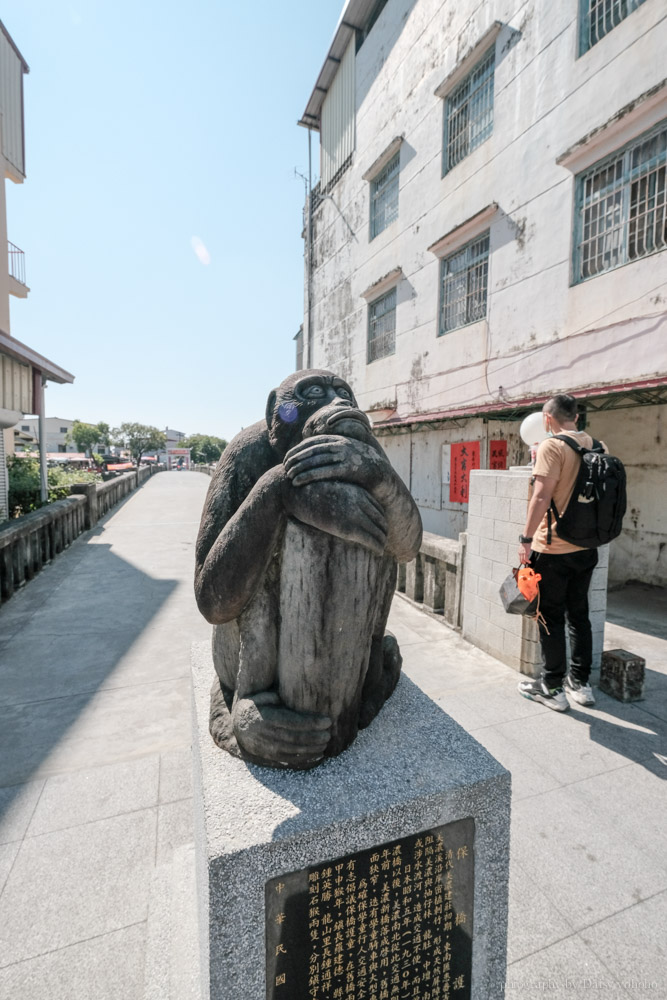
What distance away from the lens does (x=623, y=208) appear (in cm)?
→ 657

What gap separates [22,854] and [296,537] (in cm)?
230

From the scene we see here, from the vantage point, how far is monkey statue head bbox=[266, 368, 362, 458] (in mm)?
1914

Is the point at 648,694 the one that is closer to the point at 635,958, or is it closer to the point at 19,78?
the point at 635,958

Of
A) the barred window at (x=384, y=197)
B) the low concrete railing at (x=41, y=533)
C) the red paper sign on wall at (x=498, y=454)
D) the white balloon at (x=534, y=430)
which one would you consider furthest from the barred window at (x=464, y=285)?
the low concrete railing at (x=41, y=533)

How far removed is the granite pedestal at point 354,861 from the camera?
146 centimetres

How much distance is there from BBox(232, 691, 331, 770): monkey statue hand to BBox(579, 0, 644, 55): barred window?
30.6ft

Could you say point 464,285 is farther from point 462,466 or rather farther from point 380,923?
point 380,923

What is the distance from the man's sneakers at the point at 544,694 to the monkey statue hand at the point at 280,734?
108 inches

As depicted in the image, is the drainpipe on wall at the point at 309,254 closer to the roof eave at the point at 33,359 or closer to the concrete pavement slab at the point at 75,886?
the roof eave at the point at 33,359

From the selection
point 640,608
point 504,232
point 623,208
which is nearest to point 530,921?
point 640,608

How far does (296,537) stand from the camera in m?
1.74

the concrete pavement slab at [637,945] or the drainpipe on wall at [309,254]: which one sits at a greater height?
the drainpipe on wall at [309,254]

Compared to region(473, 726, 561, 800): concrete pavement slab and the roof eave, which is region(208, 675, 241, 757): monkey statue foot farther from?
the roof eave

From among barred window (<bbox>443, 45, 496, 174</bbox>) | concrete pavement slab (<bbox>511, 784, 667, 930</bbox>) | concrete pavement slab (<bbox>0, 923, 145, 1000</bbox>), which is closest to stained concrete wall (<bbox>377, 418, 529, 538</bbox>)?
barred window (<bbox>443, 45, 496, 174</bbox>)
